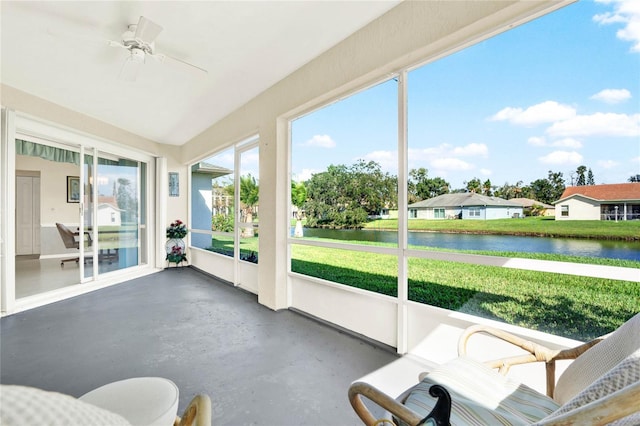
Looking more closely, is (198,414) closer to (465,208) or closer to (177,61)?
(465,208)

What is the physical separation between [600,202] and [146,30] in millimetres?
3432

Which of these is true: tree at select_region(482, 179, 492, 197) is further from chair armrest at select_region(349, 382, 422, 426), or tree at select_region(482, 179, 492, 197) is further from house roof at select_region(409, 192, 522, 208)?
chair armrest at select_region(349, 382, 422, 426)

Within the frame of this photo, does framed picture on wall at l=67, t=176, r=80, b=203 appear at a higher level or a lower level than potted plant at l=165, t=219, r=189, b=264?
higher

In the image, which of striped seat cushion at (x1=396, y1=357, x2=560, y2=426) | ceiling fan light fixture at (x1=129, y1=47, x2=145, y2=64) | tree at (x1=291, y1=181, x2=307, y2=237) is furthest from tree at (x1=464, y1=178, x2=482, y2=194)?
ceiling fan light fixture at (x1=129, y1=47, x2=145, y2=64)

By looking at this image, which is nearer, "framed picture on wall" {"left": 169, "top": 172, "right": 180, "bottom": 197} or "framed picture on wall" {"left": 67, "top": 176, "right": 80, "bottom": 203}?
"framed picture on wall" {"left": 169, "top": 172, "right": 180, "bottom": 197}

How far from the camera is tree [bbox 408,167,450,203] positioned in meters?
2.39

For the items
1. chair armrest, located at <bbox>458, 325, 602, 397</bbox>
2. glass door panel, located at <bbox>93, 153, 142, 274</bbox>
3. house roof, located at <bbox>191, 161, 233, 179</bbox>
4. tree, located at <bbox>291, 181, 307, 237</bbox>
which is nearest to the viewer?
chair armrest, located at <bbox>458, 325, 602, 397</bbox>

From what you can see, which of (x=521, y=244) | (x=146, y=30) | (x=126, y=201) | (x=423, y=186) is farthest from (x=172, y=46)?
(x=126, y=201)

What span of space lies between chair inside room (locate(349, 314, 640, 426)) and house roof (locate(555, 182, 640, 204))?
2.84ft

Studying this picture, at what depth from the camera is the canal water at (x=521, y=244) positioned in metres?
1.65

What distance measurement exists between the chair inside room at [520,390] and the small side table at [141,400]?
2.20 feet

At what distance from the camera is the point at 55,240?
7676mm

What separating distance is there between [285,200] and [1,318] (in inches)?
145

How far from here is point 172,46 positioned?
2889 mm
